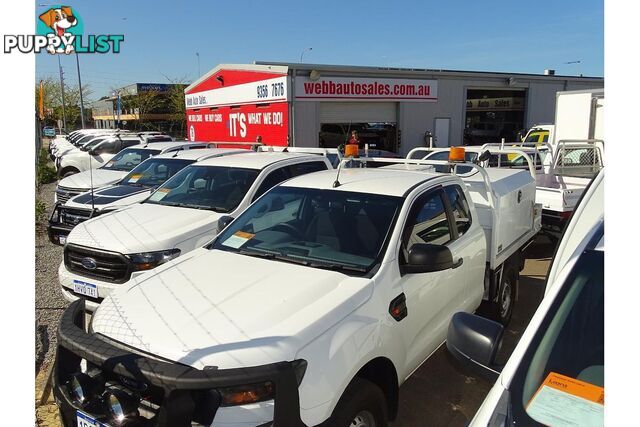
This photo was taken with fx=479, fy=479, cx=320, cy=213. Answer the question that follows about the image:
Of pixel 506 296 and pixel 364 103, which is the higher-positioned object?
pixel 364 103

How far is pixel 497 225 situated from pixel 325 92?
14.8 meters

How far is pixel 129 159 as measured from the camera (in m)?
10.9

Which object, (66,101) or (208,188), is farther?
(66,101)

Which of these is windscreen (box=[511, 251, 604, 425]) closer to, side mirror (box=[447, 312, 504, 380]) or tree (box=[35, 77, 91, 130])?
side mirror (box=[447, 312, 504, 380])

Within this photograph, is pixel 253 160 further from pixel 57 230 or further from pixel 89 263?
pixel 57 230

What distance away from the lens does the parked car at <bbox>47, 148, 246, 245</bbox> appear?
6418 mm

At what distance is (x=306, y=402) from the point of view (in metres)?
2.21

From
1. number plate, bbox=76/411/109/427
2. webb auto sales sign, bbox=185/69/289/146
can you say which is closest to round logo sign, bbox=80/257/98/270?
number plate, bbox=76/411/109/427

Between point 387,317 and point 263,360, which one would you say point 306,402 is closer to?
point 263,360

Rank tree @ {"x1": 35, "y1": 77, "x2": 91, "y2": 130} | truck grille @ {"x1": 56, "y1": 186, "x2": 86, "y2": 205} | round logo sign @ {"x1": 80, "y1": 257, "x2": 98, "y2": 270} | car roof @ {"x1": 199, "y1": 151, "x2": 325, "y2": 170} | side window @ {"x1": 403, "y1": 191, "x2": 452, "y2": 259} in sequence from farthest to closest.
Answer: tree @ {"x1": 35, "y1": 77, "x2": 91, "y2": 130} → truck grille @ {"x1": 56, "y1": 186, "x2": 86, "y2": 205} → car roof @ {"x1": 199, "y1": 151, "x2": 325, "y2": 170} → round logo sign @ {"x1": 80, "y1": 257, "x2": 98, "y2": 270} → side window @ {"x1": 403, "y1": 191, "x2": 452, "y2": 259}

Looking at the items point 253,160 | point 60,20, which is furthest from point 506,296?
point 60,20

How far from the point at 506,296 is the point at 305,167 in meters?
3.02

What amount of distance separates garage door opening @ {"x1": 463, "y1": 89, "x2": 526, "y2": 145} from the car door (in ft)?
76.8

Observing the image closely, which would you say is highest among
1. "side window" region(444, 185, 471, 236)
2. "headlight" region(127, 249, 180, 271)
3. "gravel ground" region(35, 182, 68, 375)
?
"side window" region(444, 185, 471, 236)
